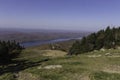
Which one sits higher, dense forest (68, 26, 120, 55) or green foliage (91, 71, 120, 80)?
green foliage (91, 71, 120, 80)

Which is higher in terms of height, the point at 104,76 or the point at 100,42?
the point at 104,76

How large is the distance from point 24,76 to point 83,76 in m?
7.65

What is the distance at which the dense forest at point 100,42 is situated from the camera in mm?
88188

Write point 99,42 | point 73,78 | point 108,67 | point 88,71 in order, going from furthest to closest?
point 99,42
point 108,67
point 88,71
point 73,78

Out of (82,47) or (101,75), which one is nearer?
(101,75)

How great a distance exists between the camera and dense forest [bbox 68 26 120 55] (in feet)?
289

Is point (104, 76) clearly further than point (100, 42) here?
No

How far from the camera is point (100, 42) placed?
90312 mm

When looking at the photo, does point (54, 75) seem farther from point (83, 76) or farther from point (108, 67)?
point (108, 67)

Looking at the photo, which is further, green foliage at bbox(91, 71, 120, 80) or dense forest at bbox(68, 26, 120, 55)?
dense forest at bbox(68, 26, 120, 55)

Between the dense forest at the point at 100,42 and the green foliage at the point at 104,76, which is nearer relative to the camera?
the green foliage at the point at 104,76

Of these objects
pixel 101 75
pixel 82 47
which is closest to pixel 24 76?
pixel 101 75

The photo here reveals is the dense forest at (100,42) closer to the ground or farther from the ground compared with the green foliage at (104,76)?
closer to the ground

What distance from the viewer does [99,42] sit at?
296 feet
